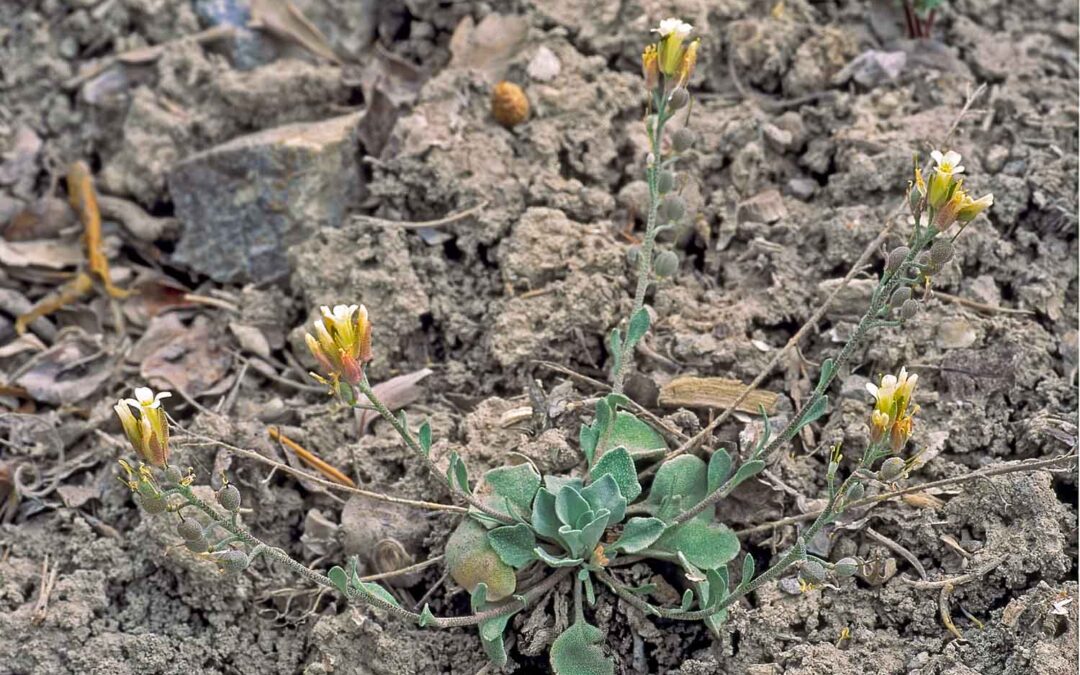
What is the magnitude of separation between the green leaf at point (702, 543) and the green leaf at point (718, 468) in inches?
4.4

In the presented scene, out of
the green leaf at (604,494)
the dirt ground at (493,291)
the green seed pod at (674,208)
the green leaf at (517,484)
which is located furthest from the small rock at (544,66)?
the green leaf at (604,494)

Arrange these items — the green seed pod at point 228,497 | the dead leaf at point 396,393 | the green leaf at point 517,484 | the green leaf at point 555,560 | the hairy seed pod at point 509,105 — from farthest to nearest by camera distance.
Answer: the hairy seed pod at point 509,105
the dead leaf at point 396,393
the green leaf at point 517,484
the green leaf at point 555,560
the green seed pod at point 228,497

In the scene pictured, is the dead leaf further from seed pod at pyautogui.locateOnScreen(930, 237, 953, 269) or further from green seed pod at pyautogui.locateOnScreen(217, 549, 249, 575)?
seed pod at pyautogui.locateOnScreen(930, 237, 953, 269)

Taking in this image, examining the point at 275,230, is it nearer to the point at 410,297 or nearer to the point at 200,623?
the point at 410,297

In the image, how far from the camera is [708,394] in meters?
3.07

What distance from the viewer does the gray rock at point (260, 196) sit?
374cm

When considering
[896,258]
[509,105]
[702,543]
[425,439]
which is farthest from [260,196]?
[896,258]

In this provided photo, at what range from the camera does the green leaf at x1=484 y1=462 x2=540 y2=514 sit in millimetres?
2863

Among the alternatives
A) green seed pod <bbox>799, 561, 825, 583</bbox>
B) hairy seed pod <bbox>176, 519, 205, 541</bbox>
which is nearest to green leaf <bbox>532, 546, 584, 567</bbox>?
green seed pod <bbox>799, 561, 825, 583</bbox>

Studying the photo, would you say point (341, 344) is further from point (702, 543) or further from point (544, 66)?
point (544, 66)

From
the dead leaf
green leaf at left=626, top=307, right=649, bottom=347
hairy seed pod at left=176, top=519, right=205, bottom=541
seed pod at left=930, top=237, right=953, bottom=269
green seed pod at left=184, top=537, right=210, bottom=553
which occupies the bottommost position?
the dead leaf

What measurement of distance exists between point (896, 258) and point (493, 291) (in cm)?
139

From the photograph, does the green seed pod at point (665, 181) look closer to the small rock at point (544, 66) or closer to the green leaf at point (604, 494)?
the green leaf at point (604, 494)

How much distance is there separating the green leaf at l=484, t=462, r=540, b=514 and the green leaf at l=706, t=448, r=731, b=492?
1.51 feet
